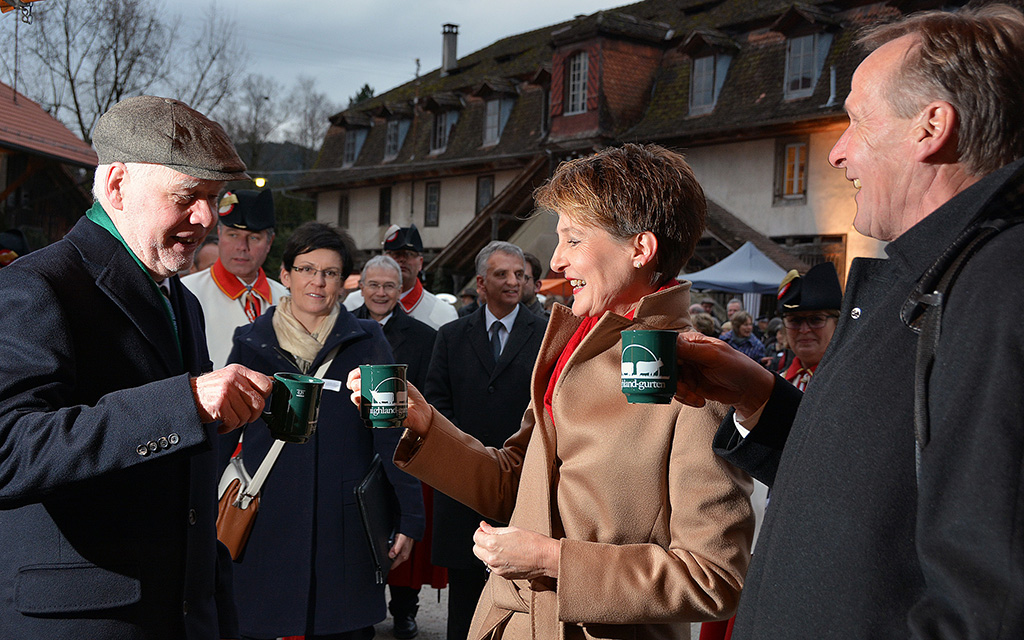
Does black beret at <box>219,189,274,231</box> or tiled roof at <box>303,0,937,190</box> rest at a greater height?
tiled roof at <box>303,0,937,190</box>

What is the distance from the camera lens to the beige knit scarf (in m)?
4.36

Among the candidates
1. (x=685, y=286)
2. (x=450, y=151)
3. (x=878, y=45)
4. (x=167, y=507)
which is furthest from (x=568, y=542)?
(x=450, y=151)

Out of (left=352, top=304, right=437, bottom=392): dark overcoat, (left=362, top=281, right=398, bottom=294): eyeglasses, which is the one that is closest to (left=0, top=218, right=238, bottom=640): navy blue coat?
(left=352, top=304, right=437, bottom=392): dark overcoat

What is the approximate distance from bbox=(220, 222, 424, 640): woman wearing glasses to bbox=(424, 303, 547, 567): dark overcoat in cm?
122

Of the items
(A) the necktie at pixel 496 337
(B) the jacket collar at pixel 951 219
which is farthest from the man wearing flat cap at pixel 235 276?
(B) the jacket collar at pixel 951 219

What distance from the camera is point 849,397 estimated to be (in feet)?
4.94

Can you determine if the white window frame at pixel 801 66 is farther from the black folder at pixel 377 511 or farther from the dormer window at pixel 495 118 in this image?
the black folder at pixel 377 511

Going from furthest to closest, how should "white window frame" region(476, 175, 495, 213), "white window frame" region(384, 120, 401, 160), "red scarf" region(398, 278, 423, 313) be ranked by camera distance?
1. "white window frame" region(384, 120, 401, 160)
2. "white window frame" region(476, 175, 495, 213)
3. "red scarf" region(398, 278, 423, 313)

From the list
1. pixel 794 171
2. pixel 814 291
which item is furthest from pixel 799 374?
pixel 794 171

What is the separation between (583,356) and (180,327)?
1128 mm

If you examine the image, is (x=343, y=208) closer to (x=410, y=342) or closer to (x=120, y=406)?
(x=410, y=342)

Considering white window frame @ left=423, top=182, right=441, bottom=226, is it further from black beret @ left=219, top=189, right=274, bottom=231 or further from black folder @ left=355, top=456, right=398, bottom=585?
black folder @ left=355, top=456, right=398, bottom=585

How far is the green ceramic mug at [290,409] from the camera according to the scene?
8.08 ft

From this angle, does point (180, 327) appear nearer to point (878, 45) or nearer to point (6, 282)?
point (6, 282)
